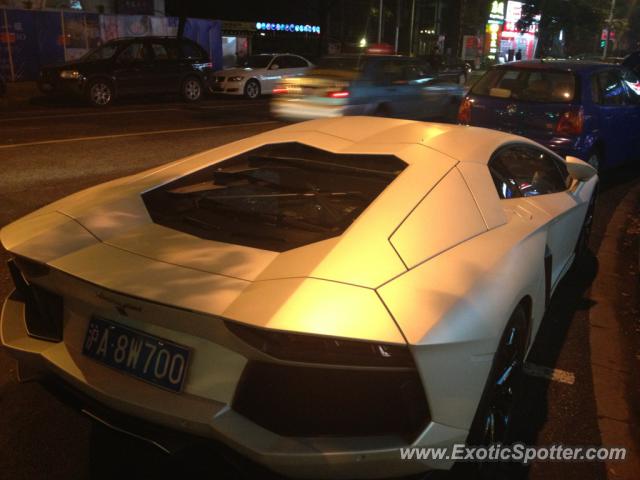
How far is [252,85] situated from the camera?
18.9 metres

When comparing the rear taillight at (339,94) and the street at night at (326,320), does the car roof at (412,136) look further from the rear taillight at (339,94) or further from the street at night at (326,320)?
the rear taillight at (339,94)

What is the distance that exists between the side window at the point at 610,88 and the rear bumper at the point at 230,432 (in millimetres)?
6929

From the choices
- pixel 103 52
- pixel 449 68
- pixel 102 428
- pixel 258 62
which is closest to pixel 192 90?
pixel 103 52

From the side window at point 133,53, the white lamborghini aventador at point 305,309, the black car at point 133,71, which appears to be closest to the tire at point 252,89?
the black car at point 133,71

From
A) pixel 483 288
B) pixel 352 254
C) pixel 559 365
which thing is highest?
pixel 352 254

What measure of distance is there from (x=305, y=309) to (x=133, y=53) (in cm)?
1617

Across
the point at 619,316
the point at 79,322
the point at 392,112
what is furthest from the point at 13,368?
the point at 392,112

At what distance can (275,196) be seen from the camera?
3.17m

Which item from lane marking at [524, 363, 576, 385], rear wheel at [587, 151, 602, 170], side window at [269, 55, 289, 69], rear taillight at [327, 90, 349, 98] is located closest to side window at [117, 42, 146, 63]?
side window at [269, 55, 289, 69]

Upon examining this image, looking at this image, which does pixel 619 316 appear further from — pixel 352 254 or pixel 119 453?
pixel 119 453

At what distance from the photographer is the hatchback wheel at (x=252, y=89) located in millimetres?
18797

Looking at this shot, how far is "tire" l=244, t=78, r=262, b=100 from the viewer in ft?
61.7

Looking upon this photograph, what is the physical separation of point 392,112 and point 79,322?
10060 millimetres

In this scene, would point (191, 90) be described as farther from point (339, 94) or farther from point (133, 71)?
point (339, 94)
